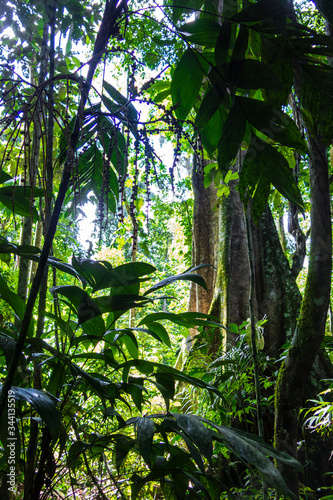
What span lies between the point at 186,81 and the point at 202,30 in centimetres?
13

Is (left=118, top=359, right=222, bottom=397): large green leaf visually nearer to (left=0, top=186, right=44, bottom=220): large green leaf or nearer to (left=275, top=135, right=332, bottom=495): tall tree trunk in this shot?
(left=0, top=186, right=44, bottom=220): large green leaf

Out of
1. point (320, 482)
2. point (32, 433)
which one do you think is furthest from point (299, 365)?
point (320, 482)

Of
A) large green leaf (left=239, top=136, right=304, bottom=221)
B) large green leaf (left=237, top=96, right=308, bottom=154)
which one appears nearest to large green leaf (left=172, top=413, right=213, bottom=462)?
large green leaf (left=239, top=136, right=304, bottom=221)

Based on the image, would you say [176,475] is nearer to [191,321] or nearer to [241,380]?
[191,321]

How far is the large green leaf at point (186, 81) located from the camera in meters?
0.77

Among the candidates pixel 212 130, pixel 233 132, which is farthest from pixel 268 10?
pixel 212 130

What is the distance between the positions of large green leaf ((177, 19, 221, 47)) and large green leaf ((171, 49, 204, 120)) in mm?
35

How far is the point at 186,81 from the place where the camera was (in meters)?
0.81

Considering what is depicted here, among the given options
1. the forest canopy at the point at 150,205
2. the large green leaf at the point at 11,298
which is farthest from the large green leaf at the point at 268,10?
the large green leaf at the point at 11,298

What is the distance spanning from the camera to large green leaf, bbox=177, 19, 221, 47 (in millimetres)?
688

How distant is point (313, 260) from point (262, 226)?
2421mm

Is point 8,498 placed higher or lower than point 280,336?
lower

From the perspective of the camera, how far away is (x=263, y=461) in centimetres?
70

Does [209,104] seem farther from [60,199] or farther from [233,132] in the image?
[60,199]
